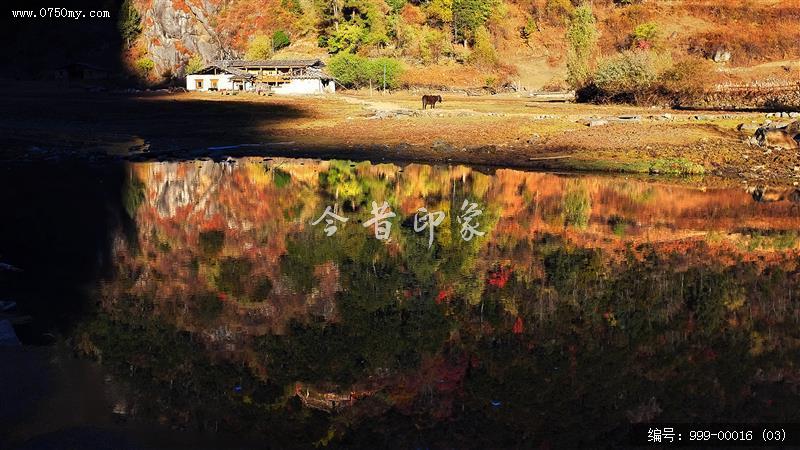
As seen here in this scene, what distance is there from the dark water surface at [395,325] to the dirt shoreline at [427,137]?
11.4m

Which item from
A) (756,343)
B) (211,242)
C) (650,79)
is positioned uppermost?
(650,79)

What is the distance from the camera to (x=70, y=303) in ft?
41.2

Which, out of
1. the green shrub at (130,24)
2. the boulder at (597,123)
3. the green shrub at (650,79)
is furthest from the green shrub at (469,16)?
the boulder at (597,123)

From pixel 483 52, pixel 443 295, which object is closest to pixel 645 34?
pixel 483 52

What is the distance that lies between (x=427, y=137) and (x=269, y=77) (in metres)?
58.5

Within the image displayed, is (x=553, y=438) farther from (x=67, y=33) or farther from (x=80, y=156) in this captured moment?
(x=67, y=33)

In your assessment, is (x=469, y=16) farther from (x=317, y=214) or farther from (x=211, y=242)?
(x=211, y=242)

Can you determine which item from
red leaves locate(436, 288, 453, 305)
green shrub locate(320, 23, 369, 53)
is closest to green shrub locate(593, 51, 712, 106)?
red leaves locate(436, 288, 453, 305)

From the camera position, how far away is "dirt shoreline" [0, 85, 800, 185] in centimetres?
3512

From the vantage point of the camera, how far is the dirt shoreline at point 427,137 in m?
35.1

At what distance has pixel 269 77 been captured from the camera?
98.5 m

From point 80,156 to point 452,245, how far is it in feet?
86.3

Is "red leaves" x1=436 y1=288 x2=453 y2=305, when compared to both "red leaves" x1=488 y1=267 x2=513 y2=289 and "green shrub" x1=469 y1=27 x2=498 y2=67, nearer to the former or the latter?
"red leaves" x1=488 y1=267 x2=513 y2=289

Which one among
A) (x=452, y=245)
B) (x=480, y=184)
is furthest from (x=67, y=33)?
(x=452, y=245)
